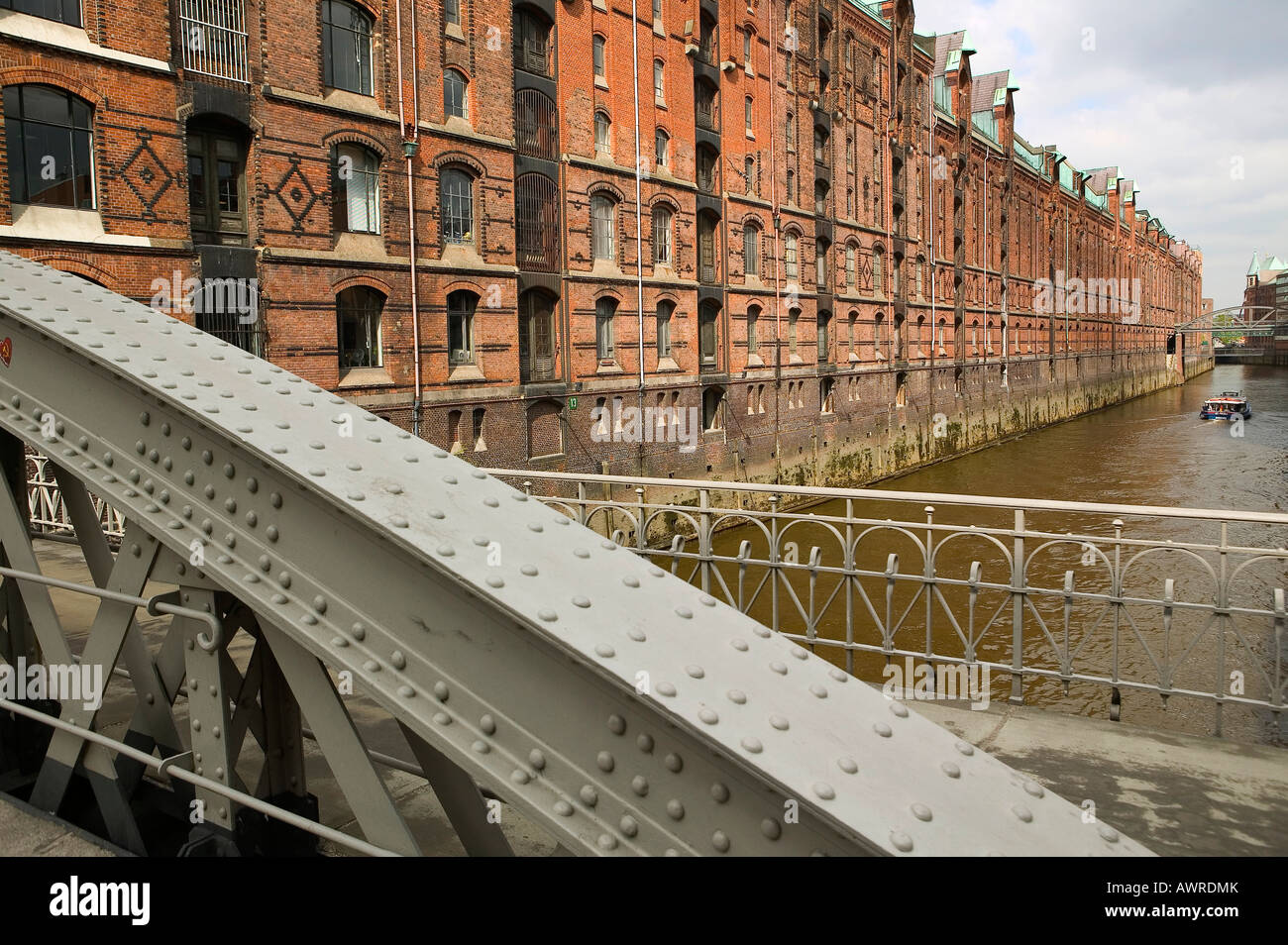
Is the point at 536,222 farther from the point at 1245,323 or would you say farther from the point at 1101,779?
the point at 1245,323

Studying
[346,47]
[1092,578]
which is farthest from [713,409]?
[346,47]

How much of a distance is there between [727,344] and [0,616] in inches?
941

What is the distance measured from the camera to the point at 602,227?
2184 cm

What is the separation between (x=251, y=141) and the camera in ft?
48.1

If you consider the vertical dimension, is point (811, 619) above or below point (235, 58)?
below

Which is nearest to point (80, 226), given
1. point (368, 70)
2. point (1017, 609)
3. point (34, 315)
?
point (368, 70)

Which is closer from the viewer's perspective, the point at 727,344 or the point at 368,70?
the point at 368,70

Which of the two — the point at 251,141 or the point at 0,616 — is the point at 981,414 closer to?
the point at 251,141

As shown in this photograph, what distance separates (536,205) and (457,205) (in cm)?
221

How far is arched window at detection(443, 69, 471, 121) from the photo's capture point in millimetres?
17875

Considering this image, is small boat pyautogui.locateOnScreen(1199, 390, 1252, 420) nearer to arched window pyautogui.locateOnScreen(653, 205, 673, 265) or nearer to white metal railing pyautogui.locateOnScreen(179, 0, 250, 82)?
arched window pyautogui.locateOnScreen(653, 205, 673, 265)
